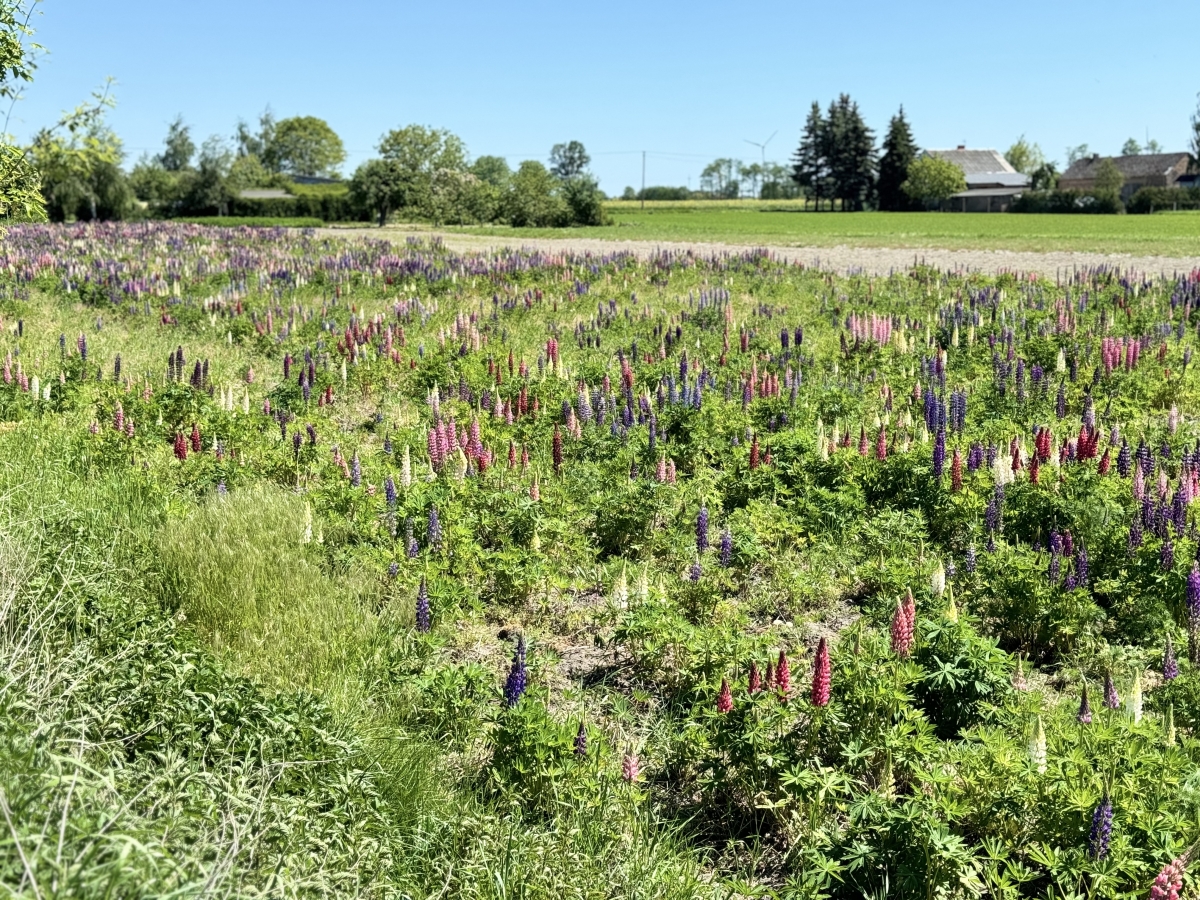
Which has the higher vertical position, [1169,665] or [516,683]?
[516,683]

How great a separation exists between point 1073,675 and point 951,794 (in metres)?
1.73

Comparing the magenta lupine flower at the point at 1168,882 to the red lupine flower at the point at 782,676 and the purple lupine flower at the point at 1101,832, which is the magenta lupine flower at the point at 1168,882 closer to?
the purple lupine flower at the point at 1101,832

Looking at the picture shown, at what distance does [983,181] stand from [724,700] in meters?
150

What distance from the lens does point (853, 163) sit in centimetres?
11238

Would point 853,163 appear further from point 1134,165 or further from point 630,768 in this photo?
point 630,768

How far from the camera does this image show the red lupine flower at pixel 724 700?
397 cm

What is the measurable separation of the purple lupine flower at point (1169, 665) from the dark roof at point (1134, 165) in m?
147

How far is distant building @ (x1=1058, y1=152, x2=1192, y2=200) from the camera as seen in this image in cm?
13325

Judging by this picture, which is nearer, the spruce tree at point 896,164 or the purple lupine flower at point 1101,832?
the purple lupine flower at point 1101,832

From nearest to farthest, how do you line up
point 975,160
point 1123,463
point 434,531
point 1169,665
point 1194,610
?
point 1169,665 → point 1194,610 → point 434,531 → point 1123,463 → point 975,160

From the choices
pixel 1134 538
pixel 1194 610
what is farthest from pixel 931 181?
pixel 1194 610

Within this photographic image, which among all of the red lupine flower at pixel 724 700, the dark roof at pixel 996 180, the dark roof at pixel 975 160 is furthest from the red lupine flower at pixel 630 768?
the dark roof at pixel 975 160

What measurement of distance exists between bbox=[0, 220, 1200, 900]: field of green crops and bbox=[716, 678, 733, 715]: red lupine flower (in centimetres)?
1

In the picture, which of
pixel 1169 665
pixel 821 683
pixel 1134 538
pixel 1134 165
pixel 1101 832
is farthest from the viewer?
pixel 1134 165
